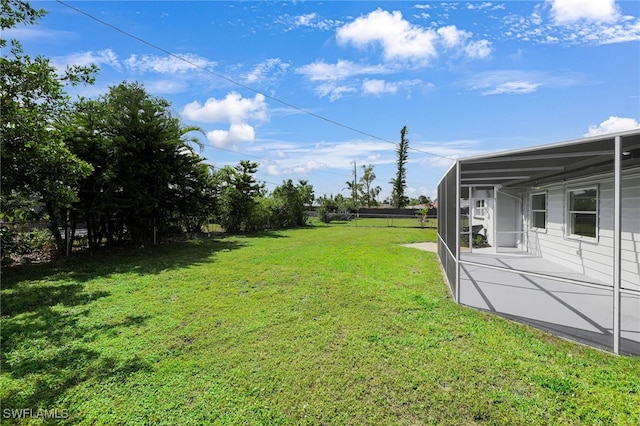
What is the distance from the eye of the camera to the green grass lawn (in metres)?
2.23

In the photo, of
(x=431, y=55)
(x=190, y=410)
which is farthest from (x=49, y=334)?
(x=431, y=55)

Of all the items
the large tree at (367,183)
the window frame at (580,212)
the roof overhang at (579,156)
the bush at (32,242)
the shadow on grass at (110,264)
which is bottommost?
the shadow on grass at (110,264)

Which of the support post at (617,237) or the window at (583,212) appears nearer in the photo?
the support post at (617,237)

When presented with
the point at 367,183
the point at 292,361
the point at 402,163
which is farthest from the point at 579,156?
the point at 367,183

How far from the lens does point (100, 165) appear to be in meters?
8.80

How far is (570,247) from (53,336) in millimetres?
10195

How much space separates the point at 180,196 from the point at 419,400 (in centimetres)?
1197

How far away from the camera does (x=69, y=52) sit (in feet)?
23.4

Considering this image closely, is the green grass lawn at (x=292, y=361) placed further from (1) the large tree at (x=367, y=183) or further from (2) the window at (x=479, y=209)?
(1) the large tree at (x=367, y=183)

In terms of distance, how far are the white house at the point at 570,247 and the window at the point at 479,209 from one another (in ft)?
14.7

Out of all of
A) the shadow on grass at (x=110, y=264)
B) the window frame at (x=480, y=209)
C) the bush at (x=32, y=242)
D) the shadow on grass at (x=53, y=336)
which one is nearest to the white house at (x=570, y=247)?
the window frame at (x=480, y=209)

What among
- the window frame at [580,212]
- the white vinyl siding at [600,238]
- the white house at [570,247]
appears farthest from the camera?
the window frame at [580,212]

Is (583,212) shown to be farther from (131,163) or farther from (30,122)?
(131,163)

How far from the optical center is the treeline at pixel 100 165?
5.65m
